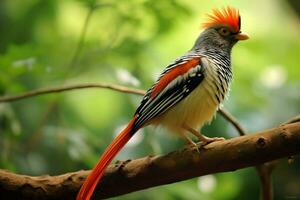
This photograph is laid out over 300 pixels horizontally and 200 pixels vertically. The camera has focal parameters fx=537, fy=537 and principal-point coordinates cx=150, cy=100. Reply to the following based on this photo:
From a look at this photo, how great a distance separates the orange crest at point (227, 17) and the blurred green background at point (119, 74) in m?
0.23

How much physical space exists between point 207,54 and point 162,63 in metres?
1.14

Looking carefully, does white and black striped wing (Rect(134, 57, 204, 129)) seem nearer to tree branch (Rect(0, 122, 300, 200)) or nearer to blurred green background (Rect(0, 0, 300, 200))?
tree branch (Rect(0, 122, 300, 200))

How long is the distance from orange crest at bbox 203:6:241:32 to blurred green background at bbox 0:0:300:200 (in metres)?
0.23

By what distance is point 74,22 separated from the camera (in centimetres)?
512

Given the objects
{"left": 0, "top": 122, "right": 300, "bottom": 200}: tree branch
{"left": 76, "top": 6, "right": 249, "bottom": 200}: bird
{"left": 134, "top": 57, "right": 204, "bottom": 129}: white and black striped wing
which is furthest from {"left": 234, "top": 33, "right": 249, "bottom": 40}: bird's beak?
{"left": 0, "top": 122, "right": 300, "bottom": 200}: tree branch

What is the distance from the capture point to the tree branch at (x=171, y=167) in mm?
2170

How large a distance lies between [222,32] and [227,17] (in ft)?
0.33

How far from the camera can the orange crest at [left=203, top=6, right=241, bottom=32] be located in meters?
3.31

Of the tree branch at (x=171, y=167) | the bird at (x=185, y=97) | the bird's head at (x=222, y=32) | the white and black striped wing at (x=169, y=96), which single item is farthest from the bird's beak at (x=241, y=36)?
the tree branch at (x=171, y=167)

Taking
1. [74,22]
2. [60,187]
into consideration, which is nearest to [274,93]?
[74,22]

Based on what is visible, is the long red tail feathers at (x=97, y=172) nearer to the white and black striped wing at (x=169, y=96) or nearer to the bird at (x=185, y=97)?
the bird at (x=185, y=97)

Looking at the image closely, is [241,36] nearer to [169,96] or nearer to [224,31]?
[224,31]

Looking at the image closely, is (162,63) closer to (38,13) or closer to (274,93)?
(274,93)

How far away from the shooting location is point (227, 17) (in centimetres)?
334
